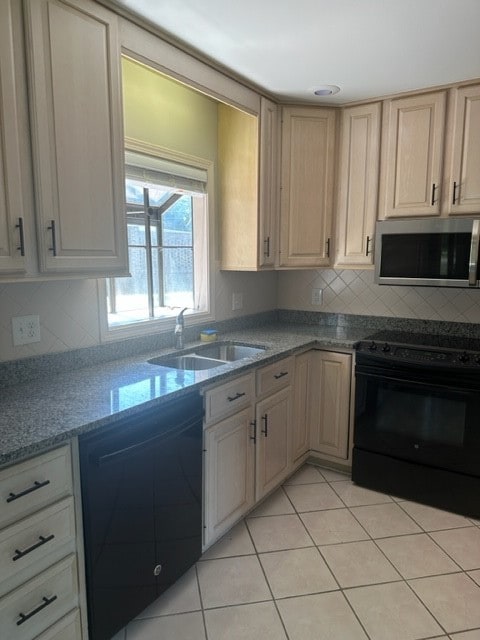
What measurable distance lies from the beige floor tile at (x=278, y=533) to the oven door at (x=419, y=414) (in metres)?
0.66

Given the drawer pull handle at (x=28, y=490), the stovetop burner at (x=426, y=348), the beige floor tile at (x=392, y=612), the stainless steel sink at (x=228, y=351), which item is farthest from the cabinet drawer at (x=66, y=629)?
the stovetop burner at (x=426, y=348)

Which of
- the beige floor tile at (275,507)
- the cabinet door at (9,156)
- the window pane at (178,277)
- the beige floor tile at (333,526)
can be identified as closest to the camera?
the cabinet door at (9,156)

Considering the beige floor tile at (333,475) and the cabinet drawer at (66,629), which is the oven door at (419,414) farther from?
the cabinet drawer at (66,629)

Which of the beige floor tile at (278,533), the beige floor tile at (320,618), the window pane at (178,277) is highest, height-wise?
the window pane at (178,277)

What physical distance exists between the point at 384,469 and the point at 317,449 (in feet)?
1.52

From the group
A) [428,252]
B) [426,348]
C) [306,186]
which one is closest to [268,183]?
[306,186]

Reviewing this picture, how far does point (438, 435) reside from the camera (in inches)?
96.2

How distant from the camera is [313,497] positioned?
103 inches

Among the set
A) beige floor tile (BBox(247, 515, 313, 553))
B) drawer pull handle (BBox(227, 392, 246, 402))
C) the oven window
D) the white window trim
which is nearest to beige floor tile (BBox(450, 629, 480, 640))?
beige floor tile (BBox(247, 515, 313, 553))

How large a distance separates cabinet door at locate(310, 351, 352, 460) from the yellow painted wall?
152cm

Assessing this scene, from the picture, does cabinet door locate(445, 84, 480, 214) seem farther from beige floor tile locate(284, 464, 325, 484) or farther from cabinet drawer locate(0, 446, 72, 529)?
cabinet drawer locate(0, 446, 72, 529)

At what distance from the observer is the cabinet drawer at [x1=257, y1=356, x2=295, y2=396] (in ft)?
7.60

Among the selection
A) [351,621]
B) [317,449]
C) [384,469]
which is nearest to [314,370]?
[317,449]

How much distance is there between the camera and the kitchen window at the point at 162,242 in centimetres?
237
